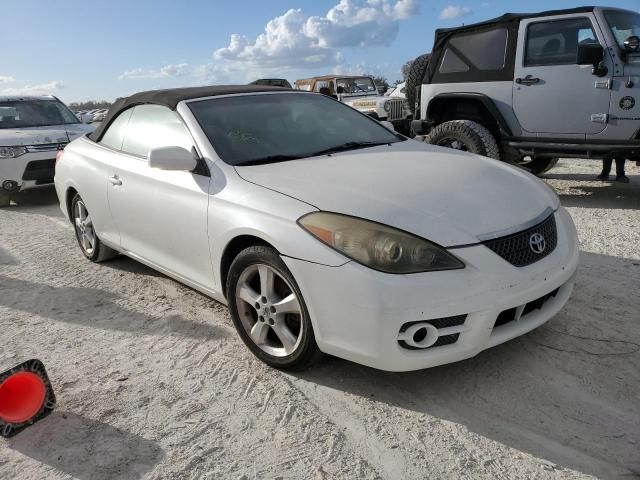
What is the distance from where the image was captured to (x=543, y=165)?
8102 mm

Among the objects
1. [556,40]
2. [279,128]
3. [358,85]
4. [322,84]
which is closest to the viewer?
[279,128]

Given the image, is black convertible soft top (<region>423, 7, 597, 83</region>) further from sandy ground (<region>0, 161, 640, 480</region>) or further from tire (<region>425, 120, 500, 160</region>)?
sandy ground (<region>0, 161, 640, 480</region>)

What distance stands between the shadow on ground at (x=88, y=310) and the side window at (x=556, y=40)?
16.7 ft

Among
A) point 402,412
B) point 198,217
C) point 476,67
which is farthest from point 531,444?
point 476,67

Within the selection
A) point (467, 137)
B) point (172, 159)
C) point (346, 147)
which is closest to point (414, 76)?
point (467, 137)

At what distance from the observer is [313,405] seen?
2.66 metres

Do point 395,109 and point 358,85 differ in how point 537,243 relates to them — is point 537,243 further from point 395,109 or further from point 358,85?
point 358,85

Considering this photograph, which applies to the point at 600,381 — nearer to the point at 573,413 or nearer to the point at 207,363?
the point at 573,413

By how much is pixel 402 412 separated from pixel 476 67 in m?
5.58

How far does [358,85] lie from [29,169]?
1131 centimetres

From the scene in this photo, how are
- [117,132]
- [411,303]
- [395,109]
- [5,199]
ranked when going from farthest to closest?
[395,109]
[5,199]
[117,132]
[411,303]

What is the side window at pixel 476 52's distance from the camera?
266 inches

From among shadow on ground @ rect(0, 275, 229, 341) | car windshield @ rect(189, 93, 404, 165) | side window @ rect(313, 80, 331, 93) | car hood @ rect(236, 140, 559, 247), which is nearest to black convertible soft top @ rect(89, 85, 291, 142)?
car windshield @ rect(189, 93, 404, 165)

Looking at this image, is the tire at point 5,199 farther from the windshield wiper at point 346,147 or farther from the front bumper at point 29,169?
the windshield wiper at point 346,147
